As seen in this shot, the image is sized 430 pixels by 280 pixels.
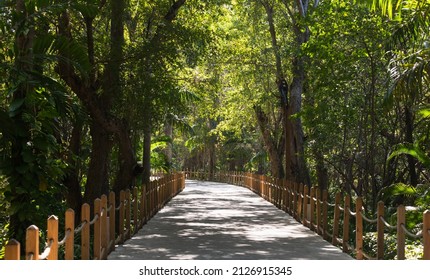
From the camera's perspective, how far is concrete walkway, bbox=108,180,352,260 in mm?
12602

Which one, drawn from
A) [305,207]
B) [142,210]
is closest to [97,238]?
[142,210]

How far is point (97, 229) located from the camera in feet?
36.6

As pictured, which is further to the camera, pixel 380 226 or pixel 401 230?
pixel 380 226

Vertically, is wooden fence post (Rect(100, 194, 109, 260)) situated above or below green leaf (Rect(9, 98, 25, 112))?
→ below

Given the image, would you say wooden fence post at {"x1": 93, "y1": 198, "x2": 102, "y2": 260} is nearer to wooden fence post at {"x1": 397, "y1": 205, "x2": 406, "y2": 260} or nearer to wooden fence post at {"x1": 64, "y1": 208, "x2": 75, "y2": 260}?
wooden fence post at {"x1": 64, "y1": 208, "x2": 75, "y2": 260}

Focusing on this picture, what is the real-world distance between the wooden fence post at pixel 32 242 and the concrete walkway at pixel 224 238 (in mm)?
5739

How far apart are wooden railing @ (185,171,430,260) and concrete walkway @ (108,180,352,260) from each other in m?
0.29

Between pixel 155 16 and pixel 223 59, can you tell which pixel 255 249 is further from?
pixel 223 59

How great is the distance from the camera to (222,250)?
1317 centimetres

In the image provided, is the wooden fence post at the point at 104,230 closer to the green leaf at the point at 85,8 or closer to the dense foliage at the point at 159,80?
the dense foliage at the point at 159,80

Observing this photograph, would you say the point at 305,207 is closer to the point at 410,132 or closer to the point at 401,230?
the point at 410,132

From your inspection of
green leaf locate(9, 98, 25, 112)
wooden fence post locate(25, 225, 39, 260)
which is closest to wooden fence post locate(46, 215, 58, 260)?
wooden fence post locate(25, 225, 39, 260)

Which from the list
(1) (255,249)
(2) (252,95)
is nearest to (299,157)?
(2) (252,95)

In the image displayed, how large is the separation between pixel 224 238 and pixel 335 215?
8.06 ft
